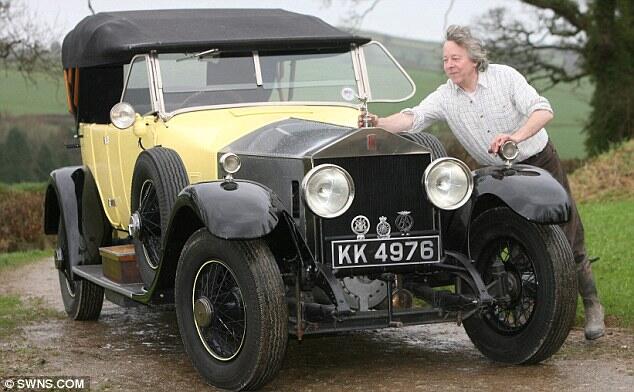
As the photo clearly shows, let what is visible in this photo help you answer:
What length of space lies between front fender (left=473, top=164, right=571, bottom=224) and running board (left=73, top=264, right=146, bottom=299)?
6.92 ft

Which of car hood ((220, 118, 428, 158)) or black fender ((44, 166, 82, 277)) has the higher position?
car hood ((220, 118, 428, 158))

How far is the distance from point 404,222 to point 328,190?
475 mm

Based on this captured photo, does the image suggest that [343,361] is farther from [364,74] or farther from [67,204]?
[67,204]

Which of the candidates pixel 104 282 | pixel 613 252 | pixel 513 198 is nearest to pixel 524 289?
pixel 513 198

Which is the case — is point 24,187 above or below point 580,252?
below

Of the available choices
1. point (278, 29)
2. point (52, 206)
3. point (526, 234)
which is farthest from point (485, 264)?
point (52, 206)

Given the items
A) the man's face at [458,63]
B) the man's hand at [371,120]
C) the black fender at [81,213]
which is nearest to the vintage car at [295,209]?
the man's hand at [371,120]

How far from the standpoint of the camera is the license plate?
646cm

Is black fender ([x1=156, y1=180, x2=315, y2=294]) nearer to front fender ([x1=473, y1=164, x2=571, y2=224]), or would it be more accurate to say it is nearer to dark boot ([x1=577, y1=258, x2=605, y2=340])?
front fender ([x1=473, y1=164, x2=571, y2=224])

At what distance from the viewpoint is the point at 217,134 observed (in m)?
7.57

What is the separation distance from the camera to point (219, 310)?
6.57 m

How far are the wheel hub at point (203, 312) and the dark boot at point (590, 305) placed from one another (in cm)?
236

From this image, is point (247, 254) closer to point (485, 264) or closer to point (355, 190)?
point (355, 190)

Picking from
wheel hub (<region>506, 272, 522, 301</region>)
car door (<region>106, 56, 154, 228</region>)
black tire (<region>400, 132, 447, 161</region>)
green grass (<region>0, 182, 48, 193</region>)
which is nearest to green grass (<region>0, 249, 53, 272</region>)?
car door (<region>106, 56, 154, 228</region>)
